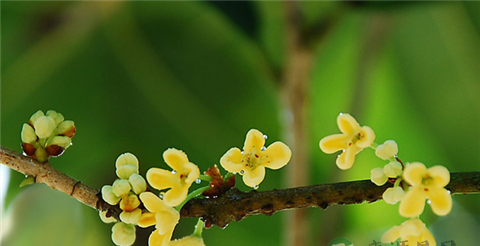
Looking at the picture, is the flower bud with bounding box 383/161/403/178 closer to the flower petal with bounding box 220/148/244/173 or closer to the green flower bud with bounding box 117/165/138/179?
the flower petal with bounding box 220/148/244/173

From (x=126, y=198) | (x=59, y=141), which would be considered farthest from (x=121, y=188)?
(x=59, y=141)

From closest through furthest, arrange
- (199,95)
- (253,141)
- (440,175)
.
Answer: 1. (440,175)
2. (253,141)
3. (199,95)

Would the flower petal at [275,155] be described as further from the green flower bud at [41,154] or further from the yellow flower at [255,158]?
the green flower bud at [41,154]

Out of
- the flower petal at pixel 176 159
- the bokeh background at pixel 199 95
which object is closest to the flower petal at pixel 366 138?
the flower petal at pixel 176 159

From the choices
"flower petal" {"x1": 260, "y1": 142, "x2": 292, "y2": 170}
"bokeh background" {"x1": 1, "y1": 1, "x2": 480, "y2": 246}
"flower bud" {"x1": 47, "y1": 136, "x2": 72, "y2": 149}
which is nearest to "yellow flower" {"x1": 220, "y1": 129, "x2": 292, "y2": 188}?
"flower petal" {"x1": 260, "y1": 142, "x2": 292, "y2": 170}

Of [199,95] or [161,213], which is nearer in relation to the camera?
[161,213]

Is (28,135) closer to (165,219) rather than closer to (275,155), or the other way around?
(165,219)
